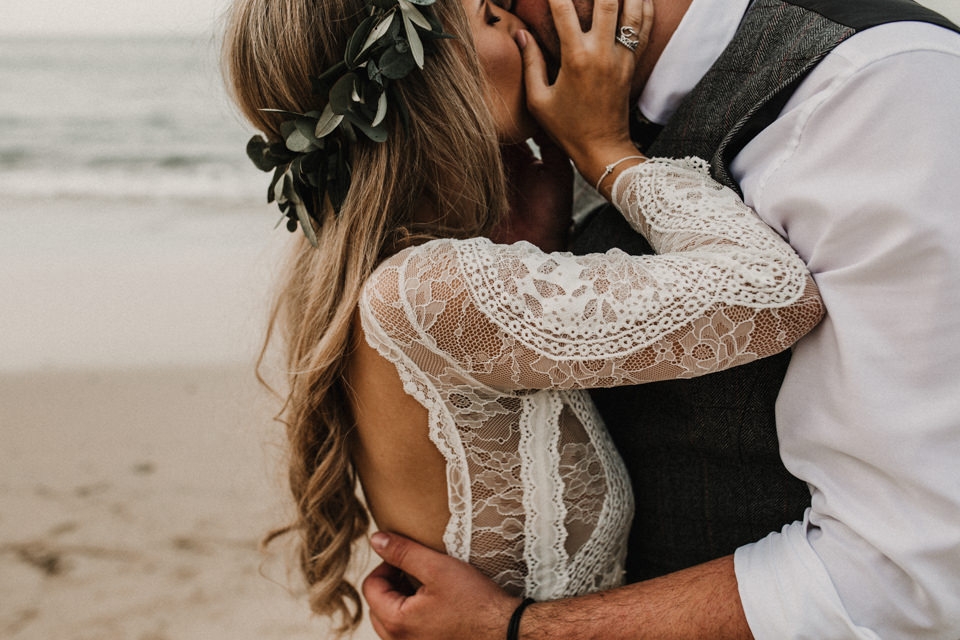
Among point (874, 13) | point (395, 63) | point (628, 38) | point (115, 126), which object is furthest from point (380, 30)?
point (115, 126)

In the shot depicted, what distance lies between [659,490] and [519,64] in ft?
3.22

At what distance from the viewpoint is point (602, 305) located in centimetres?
128

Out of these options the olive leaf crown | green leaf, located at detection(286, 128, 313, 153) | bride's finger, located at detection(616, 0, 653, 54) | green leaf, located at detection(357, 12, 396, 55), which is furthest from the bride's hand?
green leaf, located at detection(286, 128, 313, 153)

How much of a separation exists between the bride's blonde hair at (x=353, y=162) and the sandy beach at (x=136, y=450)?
60 centimetres

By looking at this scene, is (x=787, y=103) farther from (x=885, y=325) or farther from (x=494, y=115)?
(x=494, y=115)

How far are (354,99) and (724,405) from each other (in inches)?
35.2

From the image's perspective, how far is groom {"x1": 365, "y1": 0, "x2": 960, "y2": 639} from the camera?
3.83ft

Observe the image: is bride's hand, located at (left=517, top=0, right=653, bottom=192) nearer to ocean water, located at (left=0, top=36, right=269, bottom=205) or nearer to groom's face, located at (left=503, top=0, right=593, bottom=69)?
groom's face, located at (left=503, top=0, right=593, bottom=69)

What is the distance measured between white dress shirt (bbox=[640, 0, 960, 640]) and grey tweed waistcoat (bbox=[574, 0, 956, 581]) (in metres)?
0.08

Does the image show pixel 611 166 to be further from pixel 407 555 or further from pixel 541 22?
pixel 407 555

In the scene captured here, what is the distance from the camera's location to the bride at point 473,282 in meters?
1.29

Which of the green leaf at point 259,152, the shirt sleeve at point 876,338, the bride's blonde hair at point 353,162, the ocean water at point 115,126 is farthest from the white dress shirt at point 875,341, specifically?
the ocean water at point 115,126

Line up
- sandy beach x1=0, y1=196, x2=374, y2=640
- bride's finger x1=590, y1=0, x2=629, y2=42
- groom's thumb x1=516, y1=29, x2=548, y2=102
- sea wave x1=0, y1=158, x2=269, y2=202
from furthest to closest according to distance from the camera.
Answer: sea wave x1=0, y1=158, x2=269, y2=202
sandy beach x1=0, y1=196, x2=374, y2=640
groom's thumb x1=516, y1=29, x2=548, y2=102
bride's finger x1=590, y1=0, x2=629, y2=42

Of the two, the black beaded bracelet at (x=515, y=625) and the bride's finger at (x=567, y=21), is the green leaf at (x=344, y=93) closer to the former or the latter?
the bride's finger at (x=567, y=21)
